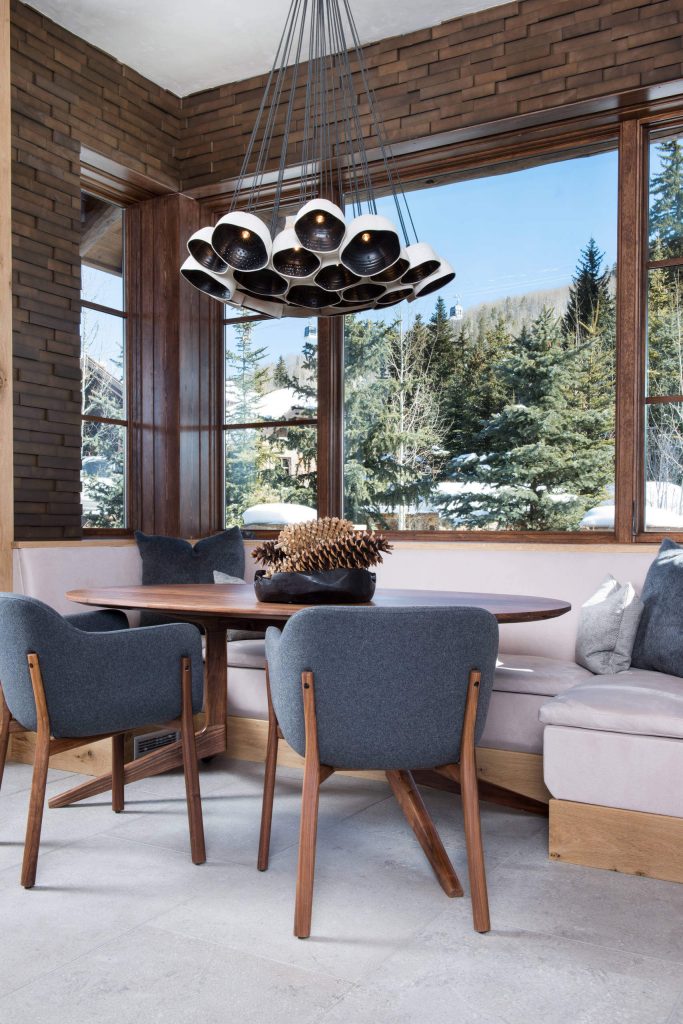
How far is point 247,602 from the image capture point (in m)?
2.52

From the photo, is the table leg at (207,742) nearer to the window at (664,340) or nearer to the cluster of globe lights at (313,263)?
the cluster of globe lights at (313,263)

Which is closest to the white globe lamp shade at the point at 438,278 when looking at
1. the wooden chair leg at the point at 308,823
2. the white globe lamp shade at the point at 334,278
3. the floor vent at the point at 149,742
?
the white globe lamp shade at the point at 334,278

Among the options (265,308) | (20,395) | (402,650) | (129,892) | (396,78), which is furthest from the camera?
(396,78)

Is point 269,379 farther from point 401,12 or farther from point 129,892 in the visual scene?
point 129,892

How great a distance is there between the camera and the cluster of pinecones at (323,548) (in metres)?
2.48

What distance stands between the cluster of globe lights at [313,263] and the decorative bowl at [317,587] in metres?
0.98

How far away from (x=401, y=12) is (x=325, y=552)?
284cm

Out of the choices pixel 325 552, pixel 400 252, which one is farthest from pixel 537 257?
pixel 325 552

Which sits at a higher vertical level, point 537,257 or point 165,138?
point 165,138

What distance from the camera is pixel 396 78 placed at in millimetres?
4152

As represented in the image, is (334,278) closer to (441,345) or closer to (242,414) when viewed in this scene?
(441,345)

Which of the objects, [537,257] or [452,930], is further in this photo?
[537,257]

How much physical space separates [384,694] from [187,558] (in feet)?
7.84

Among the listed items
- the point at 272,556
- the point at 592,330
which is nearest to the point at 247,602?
the point at 272,556
